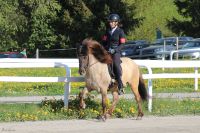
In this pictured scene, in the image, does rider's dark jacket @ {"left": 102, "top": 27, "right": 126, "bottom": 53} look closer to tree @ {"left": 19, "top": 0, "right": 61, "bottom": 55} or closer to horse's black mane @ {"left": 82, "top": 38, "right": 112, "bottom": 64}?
horse's black mane @ {"left": 82, "top": 38, "right": 112, "bottom": 64}

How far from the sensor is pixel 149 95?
48.1 feet

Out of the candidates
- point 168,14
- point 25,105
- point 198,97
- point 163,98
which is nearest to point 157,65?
point 163,98

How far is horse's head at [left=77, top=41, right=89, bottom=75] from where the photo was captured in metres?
12.7

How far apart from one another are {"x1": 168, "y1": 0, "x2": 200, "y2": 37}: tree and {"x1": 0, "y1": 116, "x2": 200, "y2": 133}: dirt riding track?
46.0 m

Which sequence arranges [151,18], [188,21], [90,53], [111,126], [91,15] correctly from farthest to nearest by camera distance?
[151,18] → [188,21] → [91,15] → [90,53] → [111,126]

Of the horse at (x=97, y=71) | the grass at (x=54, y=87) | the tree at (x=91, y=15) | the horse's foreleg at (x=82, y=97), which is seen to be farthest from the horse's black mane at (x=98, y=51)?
the tree at (x=91, y=15)

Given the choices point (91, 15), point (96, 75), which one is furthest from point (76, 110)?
point (91, 15)

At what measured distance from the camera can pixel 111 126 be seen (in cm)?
1228

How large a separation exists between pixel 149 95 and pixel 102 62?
2.09 m

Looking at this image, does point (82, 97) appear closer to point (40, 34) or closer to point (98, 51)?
point (98, 51)

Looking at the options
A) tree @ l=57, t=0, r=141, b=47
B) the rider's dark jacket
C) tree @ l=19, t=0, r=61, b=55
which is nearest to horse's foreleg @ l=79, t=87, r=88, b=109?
the rider's dark jacket

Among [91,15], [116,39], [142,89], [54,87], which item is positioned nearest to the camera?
[116,39]

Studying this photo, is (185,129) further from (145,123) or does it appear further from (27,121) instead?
(27,121)

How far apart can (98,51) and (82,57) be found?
50 centimetres
